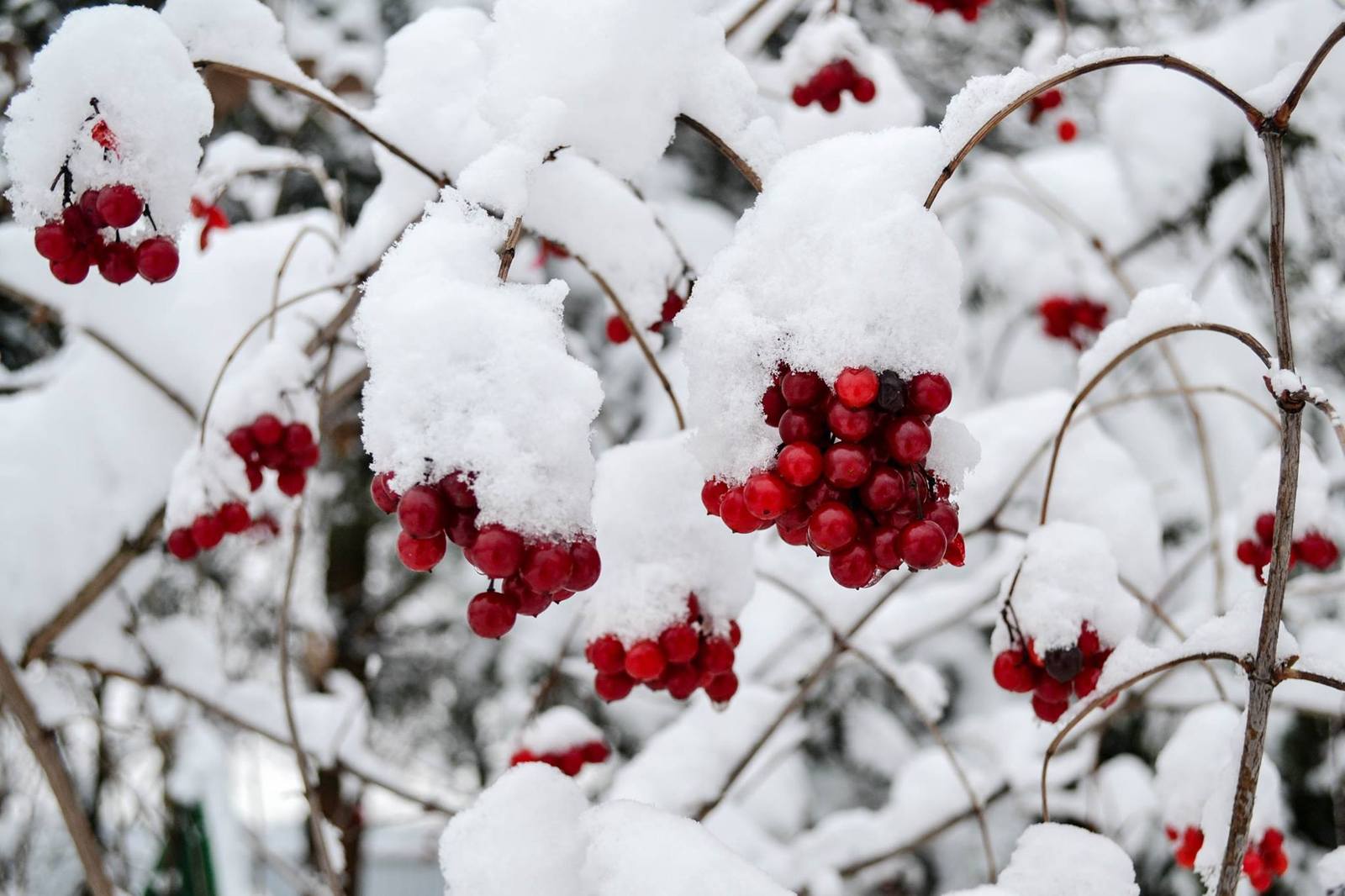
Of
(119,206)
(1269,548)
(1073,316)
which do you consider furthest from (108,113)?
(1073,316)

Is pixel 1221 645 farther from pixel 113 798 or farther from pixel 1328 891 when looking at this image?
pixel 113 798

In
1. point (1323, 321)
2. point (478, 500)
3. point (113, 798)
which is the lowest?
point (113, 798)

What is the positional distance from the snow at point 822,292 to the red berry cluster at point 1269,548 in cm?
94

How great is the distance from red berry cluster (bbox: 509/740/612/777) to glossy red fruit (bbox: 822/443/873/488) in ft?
3.89

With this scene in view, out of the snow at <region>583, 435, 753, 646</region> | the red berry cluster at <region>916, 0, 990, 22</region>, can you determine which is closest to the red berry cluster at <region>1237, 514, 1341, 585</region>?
the snow at <region>583, 435, 753, 646</region>

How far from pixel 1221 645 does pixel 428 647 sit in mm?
5546

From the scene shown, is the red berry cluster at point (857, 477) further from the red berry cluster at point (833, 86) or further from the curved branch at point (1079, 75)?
the red berry cluster at point (833, 86)

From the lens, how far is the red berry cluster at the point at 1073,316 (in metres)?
3.09

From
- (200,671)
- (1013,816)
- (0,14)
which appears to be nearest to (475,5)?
(0,14)

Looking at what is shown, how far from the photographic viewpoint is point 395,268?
850 millimetres

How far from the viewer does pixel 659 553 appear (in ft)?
3.87

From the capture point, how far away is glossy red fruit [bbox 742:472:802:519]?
2.60 feet

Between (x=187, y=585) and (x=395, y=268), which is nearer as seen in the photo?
(x=395, y=268)

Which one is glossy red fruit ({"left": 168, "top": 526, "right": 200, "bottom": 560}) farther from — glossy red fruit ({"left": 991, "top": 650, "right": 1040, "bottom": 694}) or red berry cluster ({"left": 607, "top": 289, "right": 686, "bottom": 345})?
glossy red fruit ({"left": 991, "top": 650, "right": 1040, "bottom": 694})
